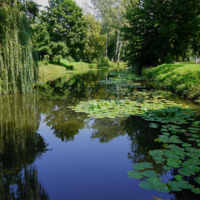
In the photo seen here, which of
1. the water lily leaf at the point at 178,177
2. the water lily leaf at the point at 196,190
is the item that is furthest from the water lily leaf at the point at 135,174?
the water lily leaf at the point at 196,190

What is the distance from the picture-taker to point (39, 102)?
22.1ft

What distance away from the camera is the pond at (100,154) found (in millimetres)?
2172

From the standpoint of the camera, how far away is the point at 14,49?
686cm

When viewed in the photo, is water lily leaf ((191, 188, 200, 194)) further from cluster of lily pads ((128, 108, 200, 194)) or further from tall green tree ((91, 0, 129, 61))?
tall green tree ((91, 0, 129, 61))

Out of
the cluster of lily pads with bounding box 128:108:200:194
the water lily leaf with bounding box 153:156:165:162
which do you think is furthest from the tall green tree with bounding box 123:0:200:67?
the water lily leaf with bounding box 153:156:165:162

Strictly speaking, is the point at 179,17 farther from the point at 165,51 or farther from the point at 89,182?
the point at 89,182

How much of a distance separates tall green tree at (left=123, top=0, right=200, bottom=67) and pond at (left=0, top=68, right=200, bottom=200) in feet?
50.8

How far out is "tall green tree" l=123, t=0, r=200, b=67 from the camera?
1797 centimetres

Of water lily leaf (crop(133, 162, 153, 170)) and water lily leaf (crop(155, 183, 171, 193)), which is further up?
→ water lily leaf (crop(133, 162, 153, 170))

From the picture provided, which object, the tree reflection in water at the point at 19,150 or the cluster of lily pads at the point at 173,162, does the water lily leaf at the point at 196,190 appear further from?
the tree reflection in water at the point at 19,150

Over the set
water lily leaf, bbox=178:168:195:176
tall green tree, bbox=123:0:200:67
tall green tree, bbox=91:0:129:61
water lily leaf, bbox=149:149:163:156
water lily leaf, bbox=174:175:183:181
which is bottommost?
water lily leaf, bbox=174:175:183:181

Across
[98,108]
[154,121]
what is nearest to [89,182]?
[154,121]

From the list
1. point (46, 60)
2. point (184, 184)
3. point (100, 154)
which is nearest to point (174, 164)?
point (184, 184)

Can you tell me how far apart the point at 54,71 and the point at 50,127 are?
17.2 metres
